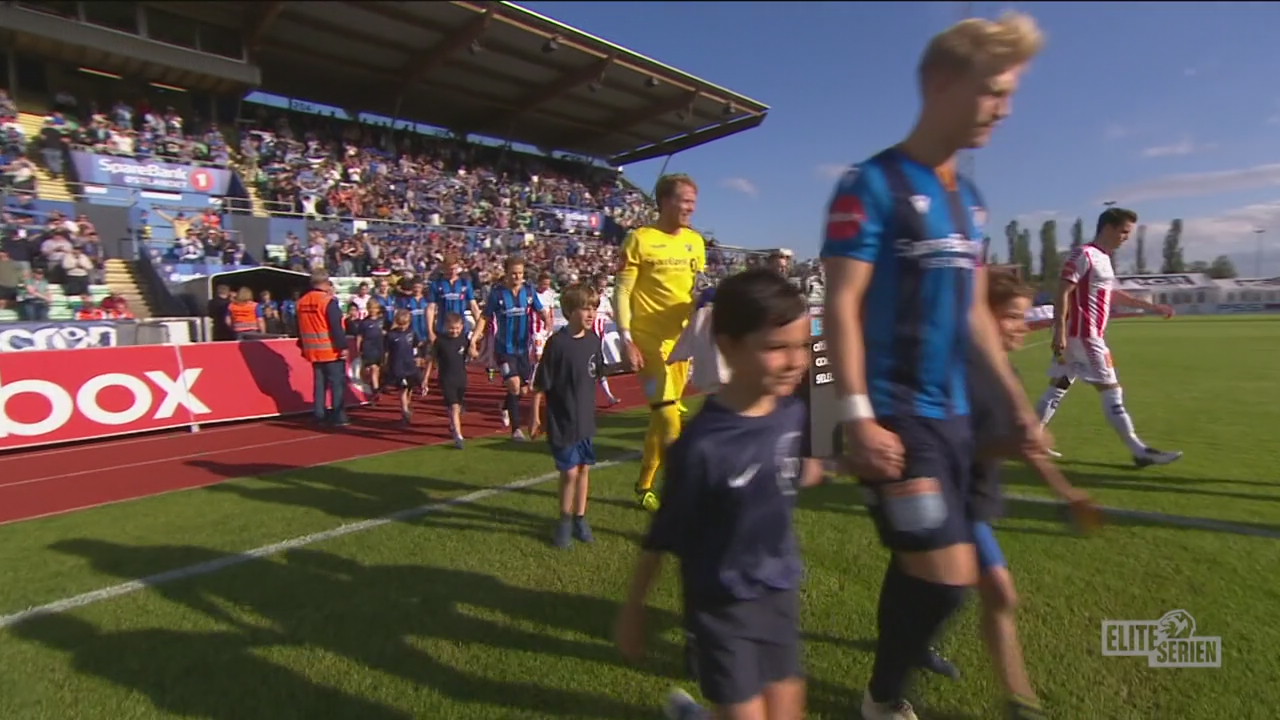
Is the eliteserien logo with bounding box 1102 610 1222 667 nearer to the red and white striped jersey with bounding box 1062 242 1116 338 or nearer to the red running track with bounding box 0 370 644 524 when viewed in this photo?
the red and white striped jersey with bounding box 1062 242 1116 338

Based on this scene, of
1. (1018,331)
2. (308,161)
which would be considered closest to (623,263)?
(1018,331)

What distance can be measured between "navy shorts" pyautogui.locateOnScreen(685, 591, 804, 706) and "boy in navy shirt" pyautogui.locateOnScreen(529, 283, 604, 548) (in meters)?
2.47

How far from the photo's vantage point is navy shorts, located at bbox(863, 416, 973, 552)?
1.79 metres

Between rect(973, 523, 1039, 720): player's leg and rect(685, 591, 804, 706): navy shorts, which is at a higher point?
rect(685, 591, 804, 706): navy shorts

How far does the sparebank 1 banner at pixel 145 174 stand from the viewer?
59.2ft

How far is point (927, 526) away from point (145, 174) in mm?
23084

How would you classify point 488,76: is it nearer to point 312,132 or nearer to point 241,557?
point 312,132

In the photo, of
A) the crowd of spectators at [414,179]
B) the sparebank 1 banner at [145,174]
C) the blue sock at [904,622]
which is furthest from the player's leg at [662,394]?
the crowd of spectators at [414,179]

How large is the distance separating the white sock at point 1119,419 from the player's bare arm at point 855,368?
4.84 m

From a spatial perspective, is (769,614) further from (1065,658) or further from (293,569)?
(293,569)

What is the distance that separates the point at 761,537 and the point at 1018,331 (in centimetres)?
190

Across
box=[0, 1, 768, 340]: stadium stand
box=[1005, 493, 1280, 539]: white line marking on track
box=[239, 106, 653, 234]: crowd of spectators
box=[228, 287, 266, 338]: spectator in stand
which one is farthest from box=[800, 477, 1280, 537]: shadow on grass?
A: box=[239, 106, 653, 234]: crowd of spectators

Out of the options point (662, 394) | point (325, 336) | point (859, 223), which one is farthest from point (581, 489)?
point (325, 336)

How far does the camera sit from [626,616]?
174 cm
